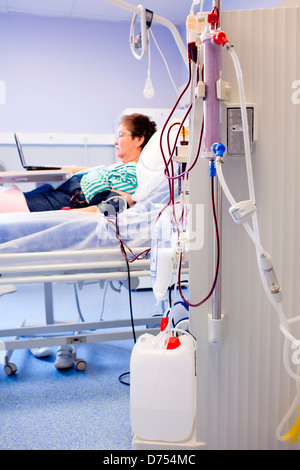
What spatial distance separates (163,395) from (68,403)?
69 centimetres

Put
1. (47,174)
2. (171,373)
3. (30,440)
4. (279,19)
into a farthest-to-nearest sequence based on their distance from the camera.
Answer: (47,174), (30,440), (171,373), (279,19)

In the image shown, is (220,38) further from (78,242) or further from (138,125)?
(138,125)

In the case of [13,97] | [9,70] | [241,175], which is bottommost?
[241,175]

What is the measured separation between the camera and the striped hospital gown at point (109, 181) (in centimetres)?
194

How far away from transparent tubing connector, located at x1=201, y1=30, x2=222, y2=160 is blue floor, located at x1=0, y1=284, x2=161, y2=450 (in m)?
1.02

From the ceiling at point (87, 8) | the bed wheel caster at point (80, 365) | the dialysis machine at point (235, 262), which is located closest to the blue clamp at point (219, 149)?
the dialysis machine at point (235, 262)

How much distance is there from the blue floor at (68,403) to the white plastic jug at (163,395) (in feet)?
0.96

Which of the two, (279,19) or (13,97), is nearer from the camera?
(279,19)

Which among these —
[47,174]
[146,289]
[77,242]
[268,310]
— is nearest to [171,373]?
[268,310]

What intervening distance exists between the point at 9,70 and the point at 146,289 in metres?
2.46

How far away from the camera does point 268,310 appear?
1051mm

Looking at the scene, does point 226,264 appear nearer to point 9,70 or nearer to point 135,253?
point 135,253

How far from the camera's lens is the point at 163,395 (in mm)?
1094

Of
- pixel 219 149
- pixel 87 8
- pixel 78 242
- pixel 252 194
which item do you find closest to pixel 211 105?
pixel 219 149
